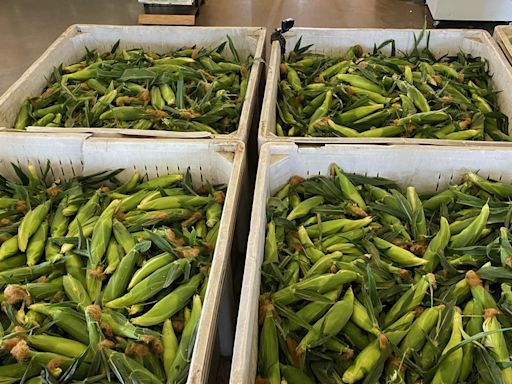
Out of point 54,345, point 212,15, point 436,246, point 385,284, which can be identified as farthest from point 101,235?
point 212,15

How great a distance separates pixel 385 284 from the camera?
126 cm

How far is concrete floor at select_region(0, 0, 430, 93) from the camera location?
163 inches

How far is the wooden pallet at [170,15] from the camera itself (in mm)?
4105

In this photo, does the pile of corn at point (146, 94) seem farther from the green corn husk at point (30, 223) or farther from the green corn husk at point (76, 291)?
the green corn husk at point (76, 291)

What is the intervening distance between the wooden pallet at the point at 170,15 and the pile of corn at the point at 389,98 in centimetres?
207

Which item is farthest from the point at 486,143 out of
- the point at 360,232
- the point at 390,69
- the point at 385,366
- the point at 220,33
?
the point at 220,33

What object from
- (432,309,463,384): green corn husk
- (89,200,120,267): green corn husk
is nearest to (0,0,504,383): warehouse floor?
(89,200,120,267): green corn husk

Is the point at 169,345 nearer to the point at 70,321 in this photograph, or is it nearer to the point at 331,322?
the point at 70,321

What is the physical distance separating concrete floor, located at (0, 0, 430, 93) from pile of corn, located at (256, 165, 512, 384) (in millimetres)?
2923

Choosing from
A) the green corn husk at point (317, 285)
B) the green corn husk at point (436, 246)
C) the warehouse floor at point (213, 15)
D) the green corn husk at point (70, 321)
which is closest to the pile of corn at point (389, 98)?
the green corn husk at point (436, 246)

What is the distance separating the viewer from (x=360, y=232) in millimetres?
1402

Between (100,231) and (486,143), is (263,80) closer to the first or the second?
(486,143)

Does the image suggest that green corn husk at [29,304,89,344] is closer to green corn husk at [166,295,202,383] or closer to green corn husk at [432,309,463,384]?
green corn husk at [166,295,202,383]

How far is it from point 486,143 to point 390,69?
2.28ft
